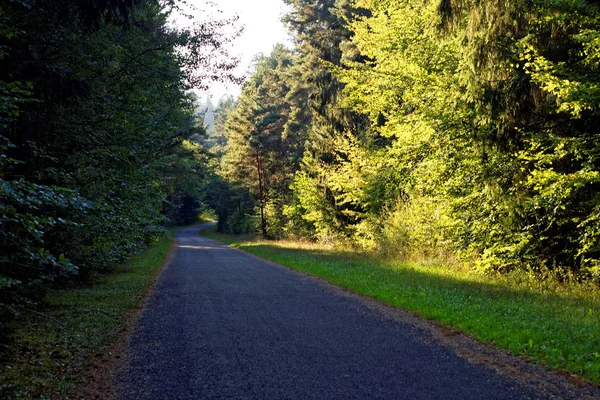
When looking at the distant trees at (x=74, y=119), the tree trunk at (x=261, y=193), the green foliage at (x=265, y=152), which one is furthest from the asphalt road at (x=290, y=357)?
the tree trunk at (x=261, y=193)

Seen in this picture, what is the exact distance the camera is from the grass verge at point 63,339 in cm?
516

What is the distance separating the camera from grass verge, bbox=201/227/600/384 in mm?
6184

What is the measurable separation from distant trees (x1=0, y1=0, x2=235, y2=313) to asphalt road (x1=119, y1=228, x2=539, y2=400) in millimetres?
Answer: 1807

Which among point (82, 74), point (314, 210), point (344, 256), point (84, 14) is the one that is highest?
point (84, 14)

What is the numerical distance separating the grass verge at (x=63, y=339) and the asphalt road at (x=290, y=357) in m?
0.58

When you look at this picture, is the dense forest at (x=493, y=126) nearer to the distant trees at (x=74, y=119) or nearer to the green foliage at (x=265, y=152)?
the distant trees at (x=74, y=119)

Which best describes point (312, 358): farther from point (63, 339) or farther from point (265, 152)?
point (265, 152)

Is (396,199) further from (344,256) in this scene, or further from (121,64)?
(121,64)

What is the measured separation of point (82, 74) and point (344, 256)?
14498mm

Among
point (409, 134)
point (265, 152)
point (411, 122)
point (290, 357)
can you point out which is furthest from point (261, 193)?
point (290, 357)

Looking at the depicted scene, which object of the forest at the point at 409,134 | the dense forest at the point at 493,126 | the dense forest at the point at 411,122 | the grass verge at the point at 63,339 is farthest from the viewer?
the dense forest at the point at 493,126

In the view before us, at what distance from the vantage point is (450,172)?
12.6m

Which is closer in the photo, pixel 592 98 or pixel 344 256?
pixel 592 98


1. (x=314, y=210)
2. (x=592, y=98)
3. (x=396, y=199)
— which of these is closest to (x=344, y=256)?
(x=396, y=199)
